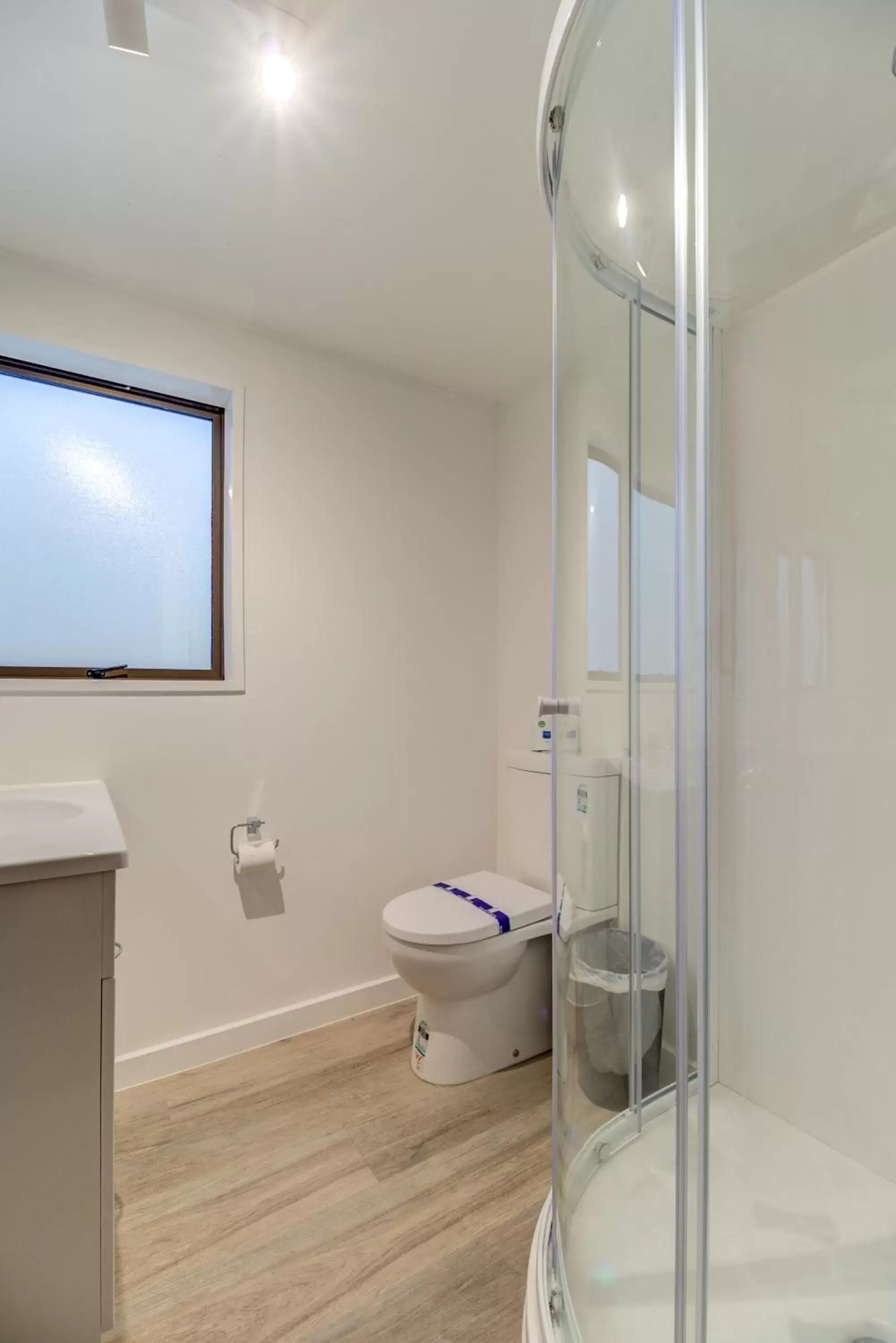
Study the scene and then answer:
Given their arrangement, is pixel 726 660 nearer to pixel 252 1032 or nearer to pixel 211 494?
pixel 211 494

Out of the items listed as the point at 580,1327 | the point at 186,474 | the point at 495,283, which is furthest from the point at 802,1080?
the point at 186,474

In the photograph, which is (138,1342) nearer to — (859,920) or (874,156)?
(859,920)

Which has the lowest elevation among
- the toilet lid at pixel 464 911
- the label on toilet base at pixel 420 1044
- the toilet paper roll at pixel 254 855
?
the label on toilet base at pixel 420 1044

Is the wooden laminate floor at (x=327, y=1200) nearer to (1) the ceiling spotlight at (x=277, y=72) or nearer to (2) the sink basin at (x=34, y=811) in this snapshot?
(2) the sink basin at (x=34, y=811)

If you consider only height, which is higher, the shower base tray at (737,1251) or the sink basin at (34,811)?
the sink basin at (34,811)

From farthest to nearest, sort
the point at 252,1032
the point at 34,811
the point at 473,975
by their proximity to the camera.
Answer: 1. the point at 252,1032
2. the point at 473,975
3. the point at 34,811

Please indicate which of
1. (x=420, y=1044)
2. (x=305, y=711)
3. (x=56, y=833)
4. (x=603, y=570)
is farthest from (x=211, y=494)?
(x=420, y=1044)

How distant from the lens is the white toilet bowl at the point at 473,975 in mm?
1676

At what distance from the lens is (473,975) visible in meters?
1.70

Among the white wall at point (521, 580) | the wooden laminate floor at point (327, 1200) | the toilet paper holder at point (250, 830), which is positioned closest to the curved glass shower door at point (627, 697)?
the wooden laminate floor at point (327, 1200)

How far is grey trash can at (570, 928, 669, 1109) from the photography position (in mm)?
1129

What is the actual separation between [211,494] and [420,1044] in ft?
5.97

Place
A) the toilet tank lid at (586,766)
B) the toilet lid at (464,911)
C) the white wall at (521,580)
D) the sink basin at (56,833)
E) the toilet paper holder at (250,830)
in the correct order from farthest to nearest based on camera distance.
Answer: the white wall at (521,580) → the toilet paper holder at (250,830) → the toilet lid at (464,911) → the toilet tank lid at (586,766) → the sink basin at (56,833)

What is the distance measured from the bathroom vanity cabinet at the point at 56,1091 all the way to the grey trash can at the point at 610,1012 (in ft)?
2.69
